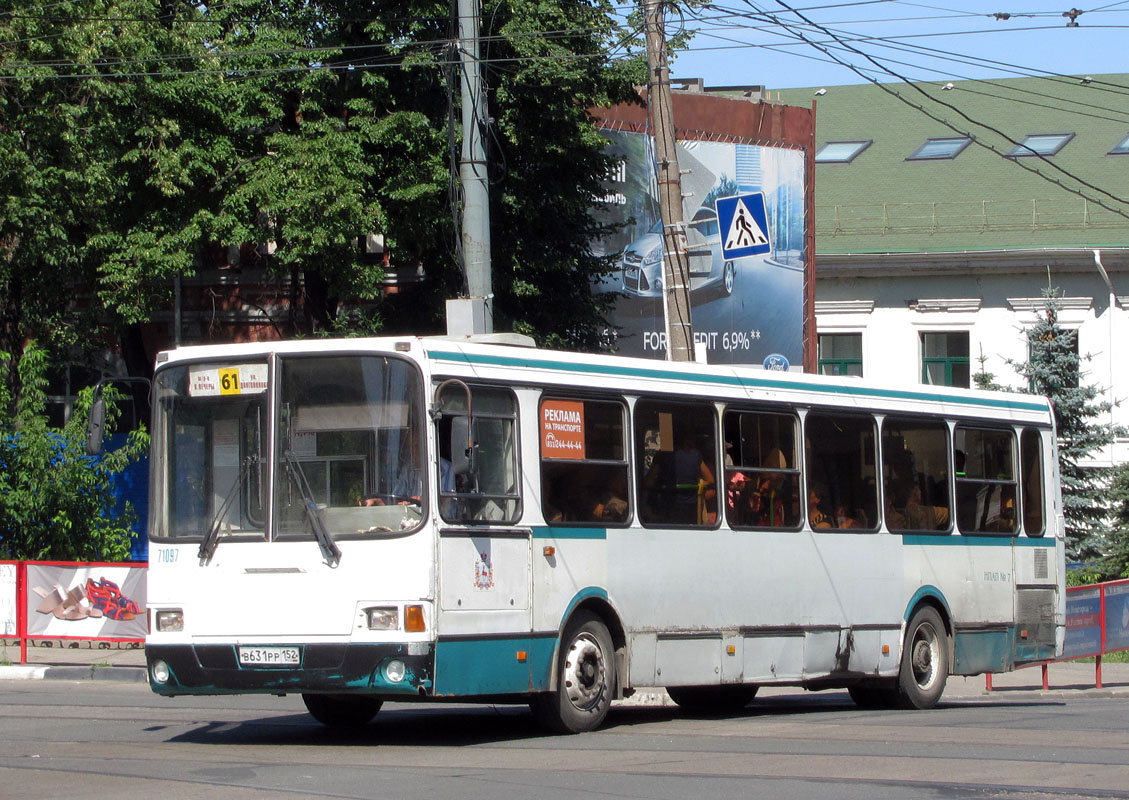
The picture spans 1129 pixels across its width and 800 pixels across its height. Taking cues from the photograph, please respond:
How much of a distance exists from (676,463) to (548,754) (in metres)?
3.10

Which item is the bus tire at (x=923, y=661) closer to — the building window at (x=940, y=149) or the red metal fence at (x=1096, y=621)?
the red metal fence at (x=1096, y=621)

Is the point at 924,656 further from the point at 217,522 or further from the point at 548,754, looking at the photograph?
the point at 217,522

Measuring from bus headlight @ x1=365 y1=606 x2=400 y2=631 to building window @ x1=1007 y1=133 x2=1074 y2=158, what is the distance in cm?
3212

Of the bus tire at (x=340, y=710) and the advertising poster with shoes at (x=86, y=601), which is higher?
the advertising poster with shoes at (x=86, y=601)

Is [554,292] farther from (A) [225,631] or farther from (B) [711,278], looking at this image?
(A) [225,631]

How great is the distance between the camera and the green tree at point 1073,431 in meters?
31.1

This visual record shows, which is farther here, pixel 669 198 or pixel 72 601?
pixel 72 601

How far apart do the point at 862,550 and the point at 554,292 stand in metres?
11.3

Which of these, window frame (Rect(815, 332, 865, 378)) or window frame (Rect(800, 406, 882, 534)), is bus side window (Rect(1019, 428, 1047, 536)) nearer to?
window frame (Rect(800, 406, 882, 534))

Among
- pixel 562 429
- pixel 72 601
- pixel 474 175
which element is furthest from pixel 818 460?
pixel 72 601

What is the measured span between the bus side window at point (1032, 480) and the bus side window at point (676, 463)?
485 cm

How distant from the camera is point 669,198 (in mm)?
17344

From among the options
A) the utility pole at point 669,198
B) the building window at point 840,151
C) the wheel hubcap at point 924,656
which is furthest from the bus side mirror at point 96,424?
the building window at point 840,151

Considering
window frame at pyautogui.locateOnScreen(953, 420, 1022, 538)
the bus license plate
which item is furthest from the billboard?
the bus license plate
